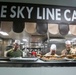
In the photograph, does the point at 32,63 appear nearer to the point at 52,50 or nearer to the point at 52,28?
the point at 52,50

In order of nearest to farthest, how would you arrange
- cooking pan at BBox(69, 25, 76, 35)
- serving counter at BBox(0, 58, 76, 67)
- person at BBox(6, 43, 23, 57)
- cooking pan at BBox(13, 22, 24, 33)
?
serving counter at BBox(0, 58, 76, 67) < person at BBox(6, 43, 23, 57) < cooking pan at BBox(13, 22, 24, 33) < cooking pan at BBox(69, 25, 76, 35)

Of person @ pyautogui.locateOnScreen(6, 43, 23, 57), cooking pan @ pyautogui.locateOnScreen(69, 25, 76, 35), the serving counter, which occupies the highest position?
cooking pan @ pyautogui.locateOnScreen(69, 25, 76, 35)

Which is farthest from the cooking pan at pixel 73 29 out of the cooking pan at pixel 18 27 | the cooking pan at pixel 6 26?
the cooking pan at pixel 6 26

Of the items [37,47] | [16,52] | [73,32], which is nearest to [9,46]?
[16,52]

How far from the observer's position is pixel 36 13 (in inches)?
149

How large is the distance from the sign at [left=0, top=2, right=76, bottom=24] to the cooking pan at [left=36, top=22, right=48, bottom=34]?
91 millimetres

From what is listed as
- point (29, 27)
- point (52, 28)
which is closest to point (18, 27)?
point (29, 27)

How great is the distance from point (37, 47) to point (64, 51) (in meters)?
0.62

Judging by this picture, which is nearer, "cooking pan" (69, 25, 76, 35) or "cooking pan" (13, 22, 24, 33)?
"cooking pan" (13, 22, 24, 33)

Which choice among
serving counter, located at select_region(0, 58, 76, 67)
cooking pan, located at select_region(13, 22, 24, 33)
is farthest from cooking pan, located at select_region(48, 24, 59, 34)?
serving counter, located at select_region(0, 58, 76, 67)

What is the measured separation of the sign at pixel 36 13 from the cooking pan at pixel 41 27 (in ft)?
0.30

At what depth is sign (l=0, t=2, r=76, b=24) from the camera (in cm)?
372

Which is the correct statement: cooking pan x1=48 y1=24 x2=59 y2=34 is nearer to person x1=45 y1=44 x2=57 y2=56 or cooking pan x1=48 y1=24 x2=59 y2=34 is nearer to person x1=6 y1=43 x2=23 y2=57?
person x1=45 y1=44 x2=57 y2=56

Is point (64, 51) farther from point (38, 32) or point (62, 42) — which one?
point (38, 32)
